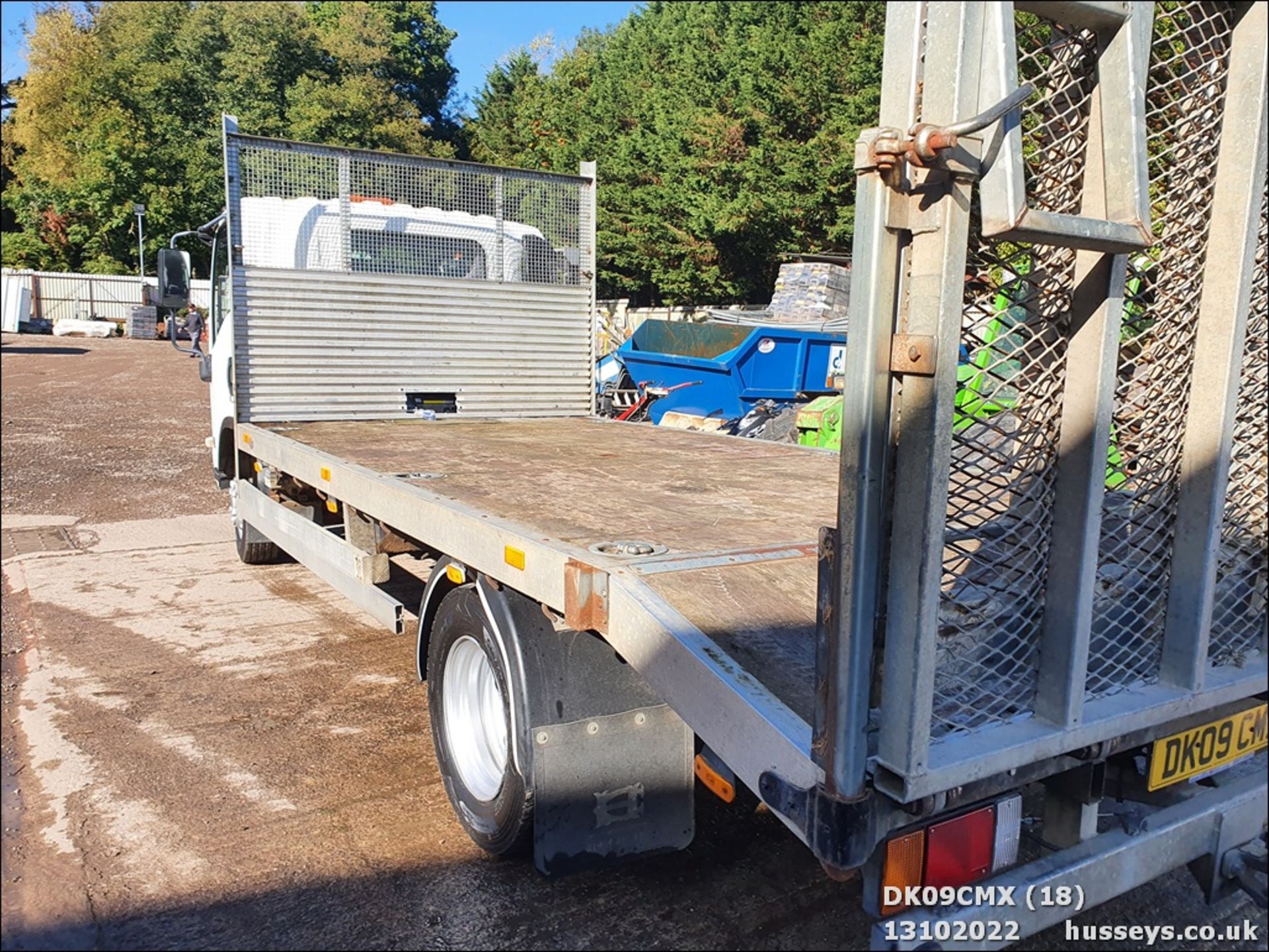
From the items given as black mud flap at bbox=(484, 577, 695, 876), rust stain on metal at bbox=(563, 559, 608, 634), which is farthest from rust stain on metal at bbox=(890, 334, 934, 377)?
black mud flap at bbox=(484, 577, 695, 876)

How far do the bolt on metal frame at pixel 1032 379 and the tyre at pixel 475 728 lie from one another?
1468 millimetres

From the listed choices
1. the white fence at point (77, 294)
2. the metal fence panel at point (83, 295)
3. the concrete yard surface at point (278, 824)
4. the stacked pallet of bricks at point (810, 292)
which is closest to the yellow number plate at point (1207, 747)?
the concrete yard surface at point (278, 824)

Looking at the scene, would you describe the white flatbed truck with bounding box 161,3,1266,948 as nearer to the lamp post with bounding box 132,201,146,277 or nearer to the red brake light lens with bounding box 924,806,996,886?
the red brake light lens with bounding box 924,806,996,886

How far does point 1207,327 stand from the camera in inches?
85.2

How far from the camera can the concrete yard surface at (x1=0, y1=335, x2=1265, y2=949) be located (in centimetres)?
302

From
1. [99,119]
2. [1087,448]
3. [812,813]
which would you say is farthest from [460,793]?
[99,119]

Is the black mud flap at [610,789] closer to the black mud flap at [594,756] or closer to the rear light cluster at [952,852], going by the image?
the black mud flap at [594,756]

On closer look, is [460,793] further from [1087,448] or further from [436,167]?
[436,167]

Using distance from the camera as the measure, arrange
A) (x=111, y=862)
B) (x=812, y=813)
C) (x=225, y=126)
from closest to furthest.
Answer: (x=812, y=813)
(x=111, y=862)
(x=225, y=126)

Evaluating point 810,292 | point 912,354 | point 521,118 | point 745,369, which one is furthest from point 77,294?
point 912,354

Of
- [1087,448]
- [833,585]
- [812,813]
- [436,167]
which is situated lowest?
[812,813]

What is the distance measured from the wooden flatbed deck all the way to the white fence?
90.4 ft

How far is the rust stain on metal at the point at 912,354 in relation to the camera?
5.48ft

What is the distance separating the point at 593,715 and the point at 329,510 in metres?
3.20
